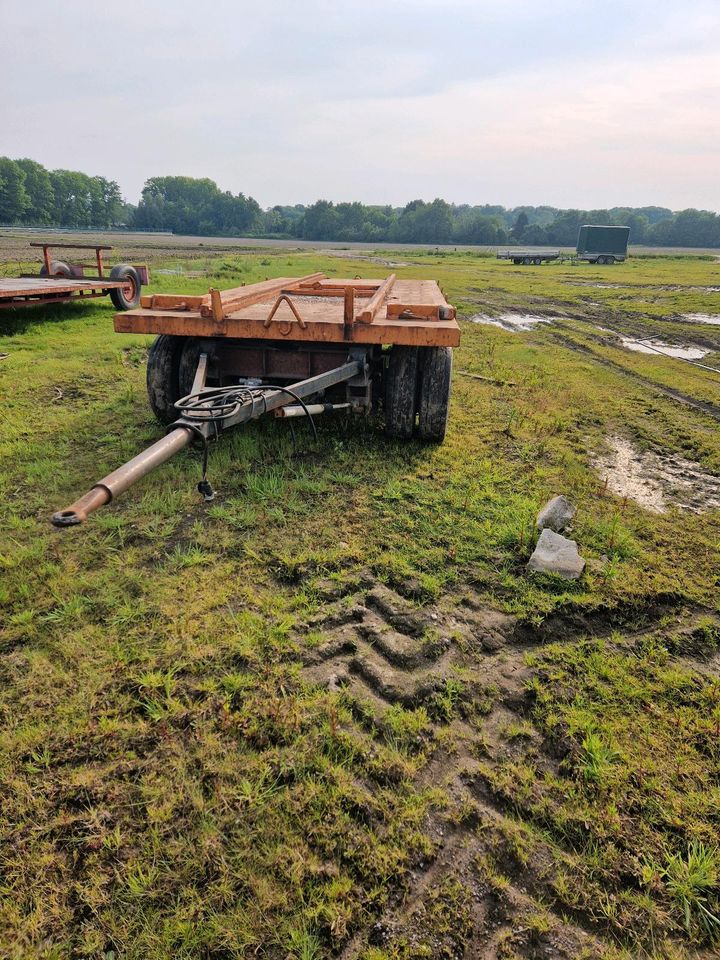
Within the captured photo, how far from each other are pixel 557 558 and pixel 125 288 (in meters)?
11.0

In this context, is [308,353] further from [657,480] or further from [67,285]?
[67,285]

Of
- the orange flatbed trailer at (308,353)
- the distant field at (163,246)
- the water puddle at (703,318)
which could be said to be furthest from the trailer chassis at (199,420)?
the distant field at (163,246)

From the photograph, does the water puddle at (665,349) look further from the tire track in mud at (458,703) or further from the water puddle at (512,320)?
the tire track in mud at (458,703)

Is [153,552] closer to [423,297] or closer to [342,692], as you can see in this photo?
[342,692]

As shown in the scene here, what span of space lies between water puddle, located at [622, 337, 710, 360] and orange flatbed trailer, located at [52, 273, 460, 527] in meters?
6.15

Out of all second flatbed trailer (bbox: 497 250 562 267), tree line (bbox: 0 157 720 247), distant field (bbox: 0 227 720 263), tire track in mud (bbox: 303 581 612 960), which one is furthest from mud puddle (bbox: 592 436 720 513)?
tree line (bbox: 0 157 720 247)

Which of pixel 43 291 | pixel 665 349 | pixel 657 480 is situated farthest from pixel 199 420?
pixel 665 349

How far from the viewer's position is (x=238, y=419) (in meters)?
3.21

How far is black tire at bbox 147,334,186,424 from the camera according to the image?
15.5 feet

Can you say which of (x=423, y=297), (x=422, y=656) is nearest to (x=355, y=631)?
(x=422, y=656)

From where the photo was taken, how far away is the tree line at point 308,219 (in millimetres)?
78562

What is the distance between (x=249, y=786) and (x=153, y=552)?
5.58 feet

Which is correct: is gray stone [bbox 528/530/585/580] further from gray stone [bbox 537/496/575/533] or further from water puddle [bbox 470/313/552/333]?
water puddle [bbox 470/313/552/333]

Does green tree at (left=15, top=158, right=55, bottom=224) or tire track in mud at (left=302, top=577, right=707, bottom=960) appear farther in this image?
green tree at (left=15, top=158, right=55, bottom=224)
